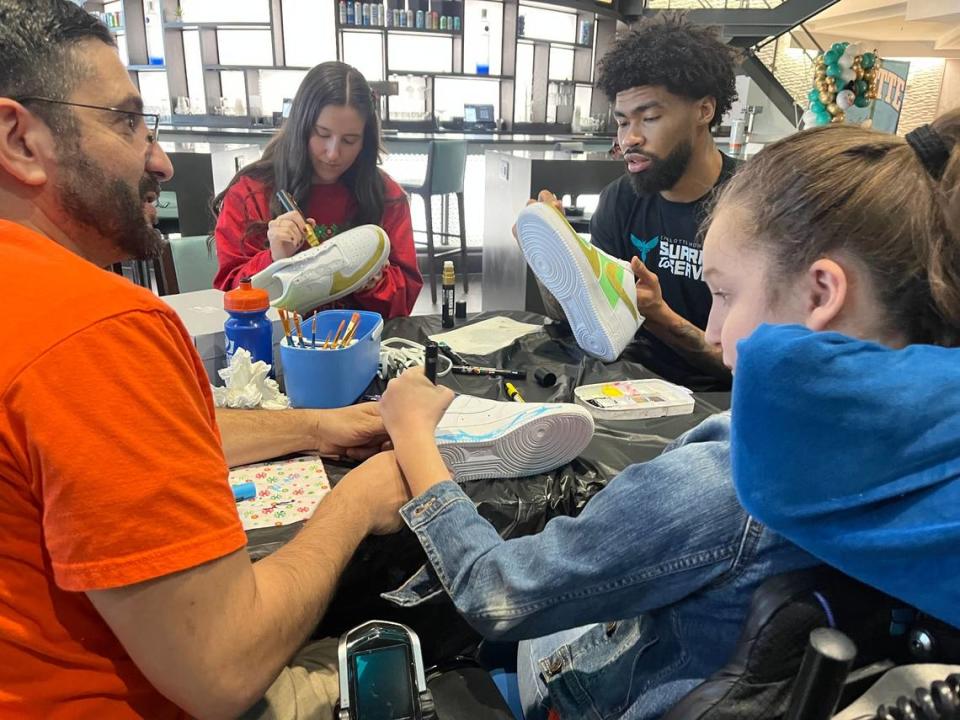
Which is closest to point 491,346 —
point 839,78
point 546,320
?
point 546,320

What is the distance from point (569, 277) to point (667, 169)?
0.69m

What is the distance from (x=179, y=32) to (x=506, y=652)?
677cm

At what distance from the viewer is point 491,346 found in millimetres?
1511

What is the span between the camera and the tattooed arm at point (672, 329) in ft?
5.14

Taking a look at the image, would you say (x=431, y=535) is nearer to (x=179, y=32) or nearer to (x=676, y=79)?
(x=676, y=79)

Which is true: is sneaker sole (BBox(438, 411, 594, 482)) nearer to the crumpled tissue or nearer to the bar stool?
the crumpled tissue

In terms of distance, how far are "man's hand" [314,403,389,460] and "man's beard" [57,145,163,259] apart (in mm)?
365

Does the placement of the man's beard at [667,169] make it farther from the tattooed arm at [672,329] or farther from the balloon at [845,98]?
the balloon at [845,98]

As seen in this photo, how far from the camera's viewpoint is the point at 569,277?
1389 millimetres

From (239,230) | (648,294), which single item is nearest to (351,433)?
(648,294)

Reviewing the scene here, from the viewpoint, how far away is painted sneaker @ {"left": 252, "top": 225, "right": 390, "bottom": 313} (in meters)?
1.34

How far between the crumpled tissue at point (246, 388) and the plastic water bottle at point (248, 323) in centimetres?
4

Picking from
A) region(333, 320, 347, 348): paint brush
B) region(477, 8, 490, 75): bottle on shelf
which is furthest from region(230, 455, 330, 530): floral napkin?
region(477, 8, 490, 75): bottle on shelf

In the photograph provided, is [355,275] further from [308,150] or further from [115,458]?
[115,458]
